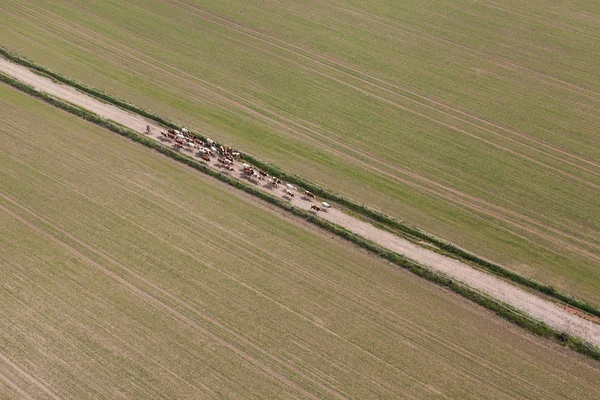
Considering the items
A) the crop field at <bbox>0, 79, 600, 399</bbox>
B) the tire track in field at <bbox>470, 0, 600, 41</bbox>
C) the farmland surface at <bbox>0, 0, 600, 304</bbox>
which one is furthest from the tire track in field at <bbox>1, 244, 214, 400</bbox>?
the tire track in field at <bbox>470, 0, 600, 41</bbox>

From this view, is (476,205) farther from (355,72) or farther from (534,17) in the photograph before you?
(534,17)

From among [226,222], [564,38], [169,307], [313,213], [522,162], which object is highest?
[564,38]

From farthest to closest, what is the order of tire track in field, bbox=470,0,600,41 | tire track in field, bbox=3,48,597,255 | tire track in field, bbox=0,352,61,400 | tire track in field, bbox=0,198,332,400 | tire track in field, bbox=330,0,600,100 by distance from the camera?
tire track in field, bbox=470,0,600,41 < tire track in field, bbox=330,0,600,100 < tire track in field, bbox=3,48,597,255 < tire track in field, bbox=0,198,332,400 < tire track in field, bbox=0,352,61,400

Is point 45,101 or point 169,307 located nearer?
point 169,307

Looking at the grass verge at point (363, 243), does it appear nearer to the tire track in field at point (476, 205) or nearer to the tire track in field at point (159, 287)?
the tire track in field at point (159, 287)

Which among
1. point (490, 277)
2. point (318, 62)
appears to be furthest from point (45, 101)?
point (490, 277)

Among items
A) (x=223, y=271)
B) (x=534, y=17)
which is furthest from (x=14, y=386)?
(x=534, y=17)

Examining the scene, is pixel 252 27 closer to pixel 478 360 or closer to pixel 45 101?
pixel 45 101

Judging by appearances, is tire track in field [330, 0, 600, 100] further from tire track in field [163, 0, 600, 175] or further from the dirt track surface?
the dirt track surface
